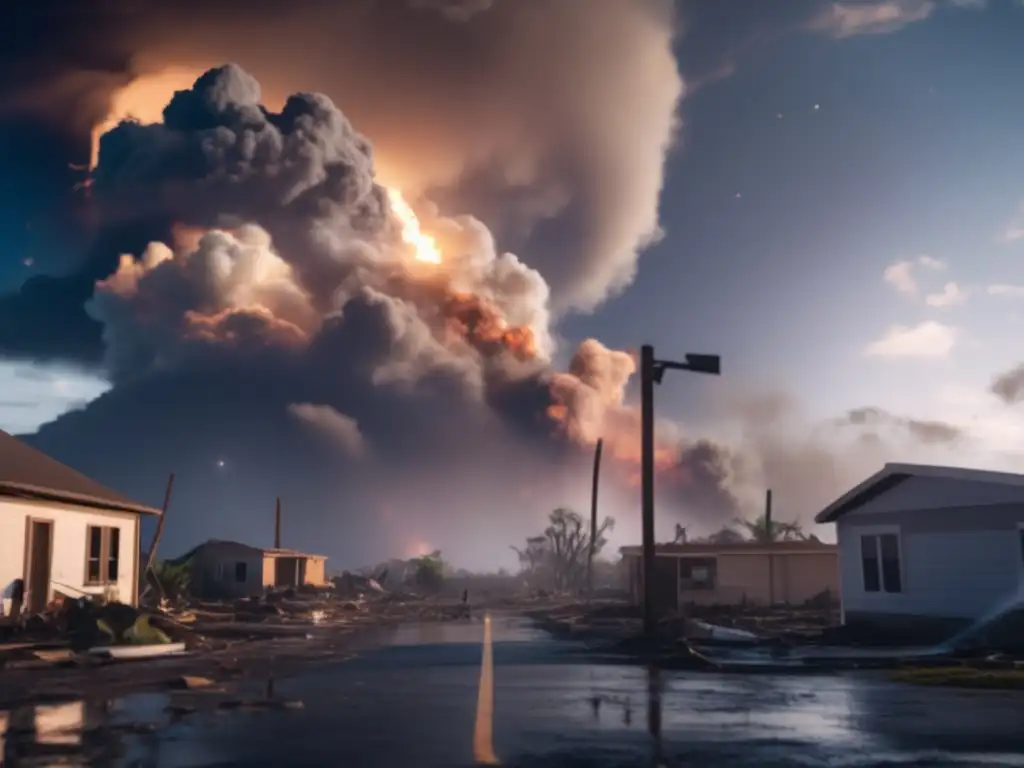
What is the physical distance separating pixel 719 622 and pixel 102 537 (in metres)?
20.3

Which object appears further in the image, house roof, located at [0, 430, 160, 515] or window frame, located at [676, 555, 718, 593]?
window frame, located at [676, 555, 718, 593]

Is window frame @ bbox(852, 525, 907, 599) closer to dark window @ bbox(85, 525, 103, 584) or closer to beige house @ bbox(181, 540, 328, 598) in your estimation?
dark window @ bbox(85, 525, 103, 584)

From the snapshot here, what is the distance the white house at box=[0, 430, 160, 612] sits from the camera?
26.2 metres

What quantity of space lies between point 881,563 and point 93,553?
23113 mm

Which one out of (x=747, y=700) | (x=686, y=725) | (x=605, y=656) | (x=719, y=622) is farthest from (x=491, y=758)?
(x=719, y=622)

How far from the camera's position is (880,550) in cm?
3084

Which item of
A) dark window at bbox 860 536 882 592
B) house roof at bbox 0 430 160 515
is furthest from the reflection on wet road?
dark window at bbox 860 536 882 592

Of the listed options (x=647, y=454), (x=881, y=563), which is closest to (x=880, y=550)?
(x=881, y=563)

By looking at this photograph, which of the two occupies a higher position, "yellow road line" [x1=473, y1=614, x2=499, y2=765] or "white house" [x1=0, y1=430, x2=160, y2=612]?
"white house" [x1=0, y1=430, x2=160, y2=612]

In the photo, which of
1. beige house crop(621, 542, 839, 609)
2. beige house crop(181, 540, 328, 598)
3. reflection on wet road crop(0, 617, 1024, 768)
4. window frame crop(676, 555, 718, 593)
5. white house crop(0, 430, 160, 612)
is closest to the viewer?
reflection on wet road crop(0, 617, 1024, 768)

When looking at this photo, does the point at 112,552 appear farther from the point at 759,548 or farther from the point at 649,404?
the point at 759,548

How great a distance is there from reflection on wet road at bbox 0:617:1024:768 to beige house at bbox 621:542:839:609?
32110mm

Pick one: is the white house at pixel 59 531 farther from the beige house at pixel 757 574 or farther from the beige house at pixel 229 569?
the beige house at pixel 229 569

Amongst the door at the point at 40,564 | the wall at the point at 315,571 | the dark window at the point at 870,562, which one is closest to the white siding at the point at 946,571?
the dark window at the point at 870,562
